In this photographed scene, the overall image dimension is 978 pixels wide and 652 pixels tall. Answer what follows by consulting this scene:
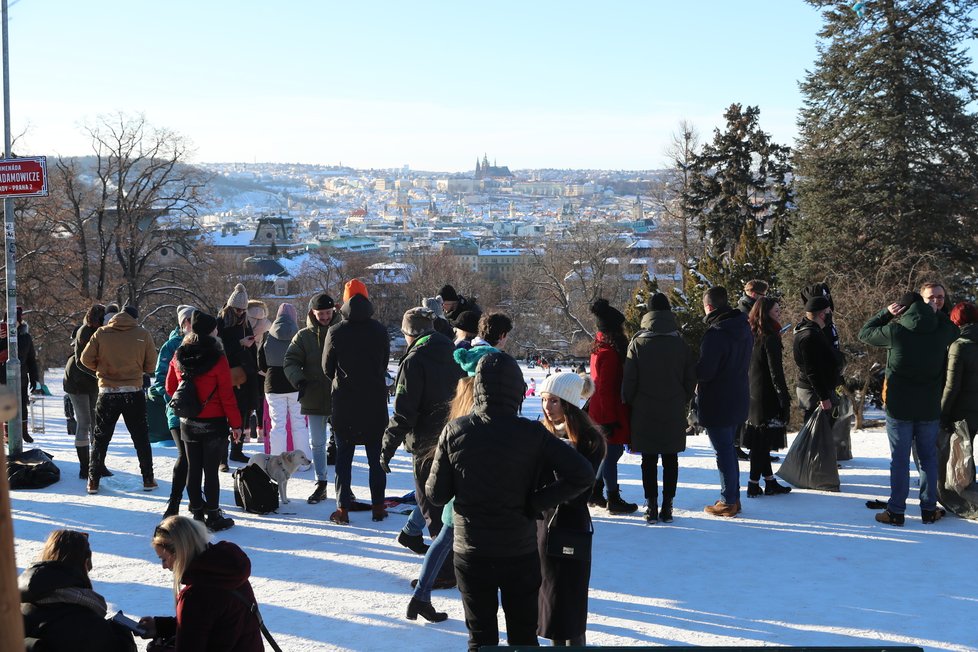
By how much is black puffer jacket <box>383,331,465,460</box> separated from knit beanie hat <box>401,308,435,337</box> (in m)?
0.11

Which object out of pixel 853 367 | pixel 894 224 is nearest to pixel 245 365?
pixel 853 367

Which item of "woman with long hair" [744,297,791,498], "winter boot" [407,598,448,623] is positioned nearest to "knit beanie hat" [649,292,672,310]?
"woman with long hair" [744,297,791,498]

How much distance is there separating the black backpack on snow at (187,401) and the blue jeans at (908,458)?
470 centimetres

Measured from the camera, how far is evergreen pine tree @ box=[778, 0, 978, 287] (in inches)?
1209

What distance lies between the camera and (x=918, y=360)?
656 cm

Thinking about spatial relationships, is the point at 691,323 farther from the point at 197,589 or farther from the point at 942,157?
the point at 197,589

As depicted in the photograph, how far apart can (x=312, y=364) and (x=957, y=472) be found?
192 inches

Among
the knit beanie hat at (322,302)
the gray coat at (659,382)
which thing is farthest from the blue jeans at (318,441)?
the gray coat at (659,382)

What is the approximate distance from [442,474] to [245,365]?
17.4 ft

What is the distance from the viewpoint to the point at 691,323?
2730 cm

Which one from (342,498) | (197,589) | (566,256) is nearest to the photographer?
(197,589)

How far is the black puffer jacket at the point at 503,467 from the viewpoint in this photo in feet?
12.2

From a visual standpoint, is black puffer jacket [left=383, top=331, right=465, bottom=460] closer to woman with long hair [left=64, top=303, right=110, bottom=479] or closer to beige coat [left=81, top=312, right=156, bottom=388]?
beige coat [left=81, top=312, right=156, bottom=388]

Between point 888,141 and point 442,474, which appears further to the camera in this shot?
point 888,141
